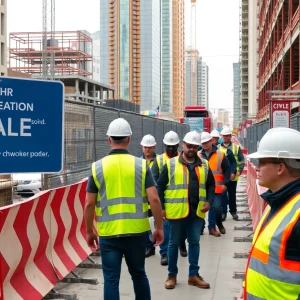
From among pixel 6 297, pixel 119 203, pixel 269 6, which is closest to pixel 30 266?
pixel 6 297

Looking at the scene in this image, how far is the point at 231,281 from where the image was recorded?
7043mm

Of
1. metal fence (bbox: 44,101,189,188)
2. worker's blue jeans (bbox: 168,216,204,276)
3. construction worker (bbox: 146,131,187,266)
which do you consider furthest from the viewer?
metal fence (bbox: 44,101,189,188)

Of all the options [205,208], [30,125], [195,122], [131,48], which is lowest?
[205,208]

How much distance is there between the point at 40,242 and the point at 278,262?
4205mm

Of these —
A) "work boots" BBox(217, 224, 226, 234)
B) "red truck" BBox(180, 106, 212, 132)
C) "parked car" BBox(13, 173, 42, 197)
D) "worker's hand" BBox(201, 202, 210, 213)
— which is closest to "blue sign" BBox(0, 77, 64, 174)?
"worker's hand" BBox(201, 202, 210, 213)

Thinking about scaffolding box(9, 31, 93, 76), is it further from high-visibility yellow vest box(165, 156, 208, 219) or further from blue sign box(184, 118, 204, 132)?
high-visibility yellow vest box(165, 156, 208, 219)

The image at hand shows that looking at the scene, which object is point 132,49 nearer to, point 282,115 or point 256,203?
point 282,115

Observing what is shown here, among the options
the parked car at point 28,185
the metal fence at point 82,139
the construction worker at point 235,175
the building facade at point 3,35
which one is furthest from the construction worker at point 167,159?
the building facade at point 3,35

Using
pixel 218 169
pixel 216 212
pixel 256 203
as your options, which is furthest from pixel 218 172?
pixel 256 203

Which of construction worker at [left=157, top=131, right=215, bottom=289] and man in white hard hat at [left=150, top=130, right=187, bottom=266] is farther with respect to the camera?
man in white hard hat at [left=150, top=130, right=187, bottom=266]

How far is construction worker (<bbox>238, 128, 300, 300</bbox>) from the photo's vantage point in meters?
2.53

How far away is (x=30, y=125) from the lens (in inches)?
201

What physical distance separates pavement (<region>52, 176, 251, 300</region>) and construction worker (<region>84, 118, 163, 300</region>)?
4.89 ft

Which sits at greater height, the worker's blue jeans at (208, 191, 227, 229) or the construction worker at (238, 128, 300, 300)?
the construction worker at (238, 128, 300, 300)
